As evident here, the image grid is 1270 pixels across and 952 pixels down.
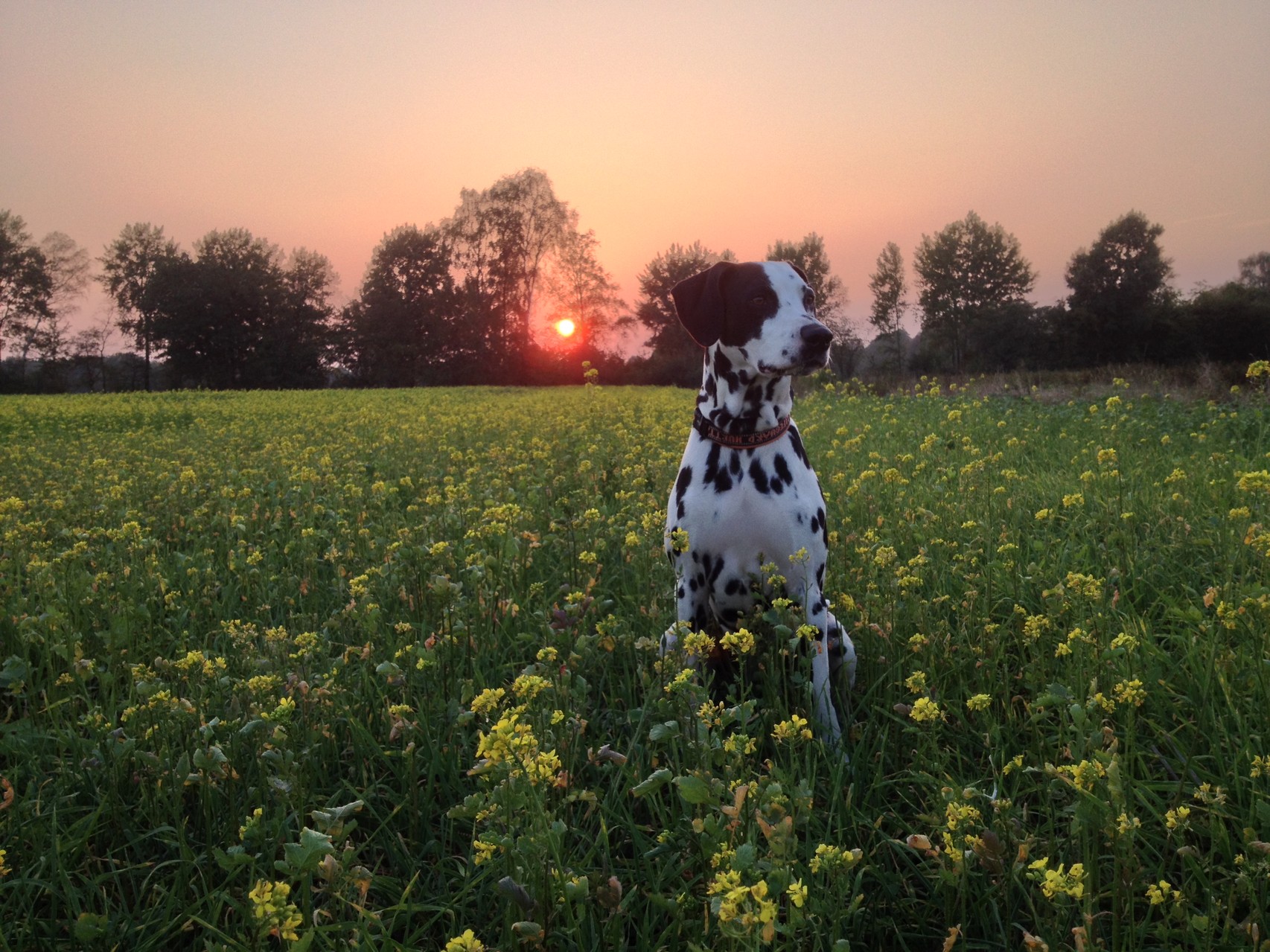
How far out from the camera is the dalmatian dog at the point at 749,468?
325 cm

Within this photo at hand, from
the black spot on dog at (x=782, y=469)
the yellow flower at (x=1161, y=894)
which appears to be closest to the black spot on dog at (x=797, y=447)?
the black spot on dog at (x=782, y=469)

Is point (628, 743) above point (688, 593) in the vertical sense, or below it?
below

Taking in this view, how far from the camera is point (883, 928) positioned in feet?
6.42

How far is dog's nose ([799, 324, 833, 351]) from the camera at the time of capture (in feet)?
11.0

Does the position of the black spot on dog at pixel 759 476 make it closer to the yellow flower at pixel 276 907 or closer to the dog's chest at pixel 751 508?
the dog's chest at pixel 751 508

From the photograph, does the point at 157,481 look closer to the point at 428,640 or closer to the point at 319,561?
the point at 319,561

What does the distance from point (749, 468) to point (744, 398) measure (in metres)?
0.35

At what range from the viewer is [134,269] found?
62.4 m

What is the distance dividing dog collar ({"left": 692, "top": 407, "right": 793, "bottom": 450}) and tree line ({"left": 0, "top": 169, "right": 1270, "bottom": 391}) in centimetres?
4748

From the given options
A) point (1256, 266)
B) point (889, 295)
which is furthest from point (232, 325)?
point (1256, 266)

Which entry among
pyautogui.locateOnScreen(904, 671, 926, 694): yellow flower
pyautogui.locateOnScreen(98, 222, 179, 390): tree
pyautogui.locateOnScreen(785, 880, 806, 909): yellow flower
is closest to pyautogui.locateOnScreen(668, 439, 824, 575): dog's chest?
pyautogui.locateOnScreen(904, 671, 926, 694): yellow flower

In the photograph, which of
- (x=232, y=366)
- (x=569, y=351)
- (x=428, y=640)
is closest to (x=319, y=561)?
(x=428, y=640)

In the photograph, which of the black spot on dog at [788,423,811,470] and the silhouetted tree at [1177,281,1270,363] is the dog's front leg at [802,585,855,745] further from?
the silhouetted tree at [1177,281,1270,363]

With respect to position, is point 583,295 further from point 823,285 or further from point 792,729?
point 792,729
